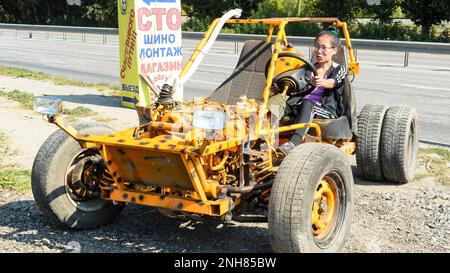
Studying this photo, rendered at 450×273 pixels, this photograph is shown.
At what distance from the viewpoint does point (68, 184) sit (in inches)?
194

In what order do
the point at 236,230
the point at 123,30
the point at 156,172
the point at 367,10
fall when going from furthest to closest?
the point at 367,10 < the point at 123,30 < the point at 236,230 < the point at 156,172

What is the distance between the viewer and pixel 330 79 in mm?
5469

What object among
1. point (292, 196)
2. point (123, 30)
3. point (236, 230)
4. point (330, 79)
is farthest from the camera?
point (123, 30)

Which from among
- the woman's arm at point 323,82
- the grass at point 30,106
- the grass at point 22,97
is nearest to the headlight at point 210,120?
the woman's arm at point 323,82

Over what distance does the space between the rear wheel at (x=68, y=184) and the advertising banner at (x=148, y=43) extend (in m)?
5.35

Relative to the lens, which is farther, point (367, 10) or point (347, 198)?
point (367, 10)

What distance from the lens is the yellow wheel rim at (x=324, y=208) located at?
173 inches

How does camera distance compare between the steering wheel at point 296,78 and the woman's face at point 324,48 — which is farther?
the woman's face at point 324,48

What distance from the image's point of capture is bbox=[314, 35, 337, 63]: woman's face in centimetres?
551

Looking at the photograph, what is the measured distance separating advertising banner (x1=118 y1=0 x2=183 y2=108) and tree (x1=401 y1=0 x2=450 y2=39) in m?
19.3

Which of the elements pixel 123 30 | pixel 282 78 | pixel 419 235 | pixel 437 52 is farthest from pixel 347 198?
pixel 437 52

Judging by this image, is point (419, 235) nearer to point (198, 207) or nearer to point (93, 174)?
point (198, 207)

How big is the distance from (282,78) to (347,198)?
1.15 meters

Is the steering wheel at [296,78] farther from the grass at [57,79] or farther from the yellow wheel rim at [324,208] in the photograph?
the grass at [57,79]
